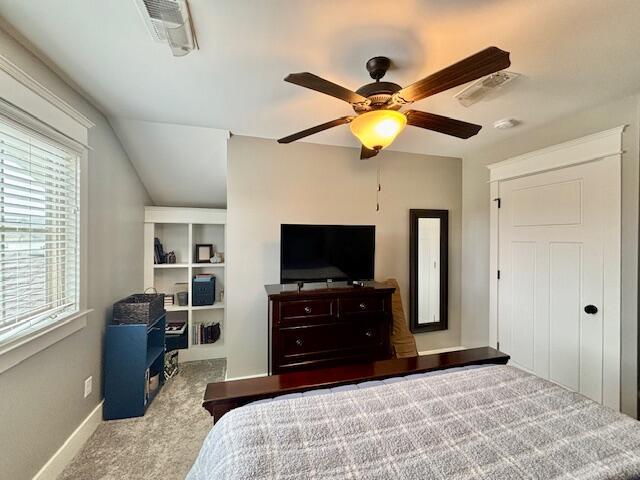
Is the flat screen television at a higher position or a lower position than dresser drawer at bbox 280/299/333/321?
higher

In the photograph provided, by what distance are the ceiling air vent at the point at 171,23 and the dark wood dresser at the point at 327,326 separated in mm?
1736

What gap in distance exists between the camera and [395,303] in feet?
10.2

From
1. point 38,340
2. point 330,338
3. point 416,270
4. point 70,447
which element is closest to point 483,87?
point 416,270

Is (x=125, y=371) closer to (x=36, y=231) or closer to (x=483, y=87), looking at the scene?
(x=36, y=231)

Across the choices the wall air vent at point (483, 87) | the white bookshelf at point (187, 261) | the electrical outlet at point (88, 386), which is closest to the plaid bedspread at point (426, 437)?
the electrical outlet at point (88, 386)

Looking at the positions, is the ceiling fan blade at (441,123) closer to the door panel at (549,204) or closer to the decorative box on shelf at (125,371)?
the door panel at (549,204)

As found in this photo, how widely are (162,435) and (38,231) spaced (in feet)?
5.20

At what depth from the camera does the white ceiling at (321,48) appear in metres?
1.27

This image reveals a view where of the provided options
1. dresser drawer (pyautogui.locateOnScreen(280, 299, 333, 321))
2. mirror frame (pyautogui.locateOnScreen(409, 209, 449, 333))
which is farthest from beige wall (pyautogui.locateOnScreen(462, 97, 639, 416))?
dresser drawer (pyautogui.locateOnScreen(280, 299, 333, 321))

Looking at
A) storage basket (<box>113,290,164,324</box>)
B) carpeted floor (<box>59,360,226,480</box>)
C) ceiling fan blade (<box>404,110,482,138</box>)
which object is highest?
ceiling fan blade (<box>404,110,482,138</box>)

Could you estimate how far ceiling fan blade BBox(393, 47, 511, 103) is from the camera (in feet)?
3.54

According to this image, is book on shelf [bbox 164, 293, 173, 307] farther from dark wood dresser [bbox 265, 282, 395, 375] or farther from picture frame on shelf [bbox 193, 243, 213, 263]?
dark wood dresser [bbox 265, 282, 395, 375]

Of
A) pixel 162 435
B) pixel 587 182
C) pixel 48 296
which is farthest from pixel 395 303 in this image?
pixel 48 296

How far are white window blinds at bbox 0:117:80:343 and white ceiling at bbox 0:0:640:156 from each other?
0.53 metres
